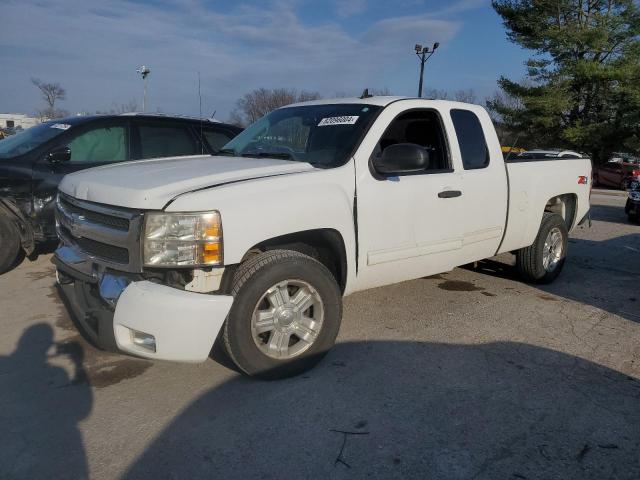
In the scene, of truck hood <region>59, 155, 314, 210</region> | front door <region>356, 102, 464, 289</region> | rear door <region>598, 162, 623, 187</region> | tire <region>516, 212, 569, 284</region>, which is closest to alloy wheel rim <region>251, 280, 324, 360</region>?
front door <region>356, 102, 464, 289</region>

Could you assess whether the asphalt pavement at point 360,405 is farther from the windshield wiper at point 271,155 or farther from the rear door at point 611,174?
the rear door at point 611,174

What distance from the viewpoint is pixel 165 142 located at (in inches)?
255

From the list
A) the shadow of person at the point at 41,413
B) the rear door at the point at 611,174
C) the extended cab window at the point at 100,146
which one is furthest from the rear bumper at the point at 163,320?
the rear door at the point at 611,174

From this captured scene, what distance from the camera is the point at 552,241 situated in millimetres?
5812

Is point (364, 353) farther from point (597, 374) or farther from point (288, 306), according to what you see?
point (597, 374)

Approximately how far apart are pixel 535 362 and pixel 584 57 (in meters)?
30.2

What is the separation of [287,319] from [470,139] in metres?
2.48

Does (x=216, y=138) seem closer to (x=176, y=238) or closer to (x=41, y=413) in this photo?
(x=176, y=238)

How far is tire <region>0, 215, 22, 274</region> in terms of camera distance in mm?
5512

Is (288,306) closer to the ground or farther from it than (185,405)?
farther from it

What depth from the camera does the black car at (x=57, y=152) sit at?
18.3 feet

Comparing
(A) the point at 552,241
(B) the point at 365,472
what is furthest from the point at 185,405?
(A) the point at 552,241

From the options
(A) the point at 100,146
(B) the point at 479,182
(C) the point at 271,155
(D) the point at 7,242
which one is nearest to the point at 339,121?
(C) the point at 271,155

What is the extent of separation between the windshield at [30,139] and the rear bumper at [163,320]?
3.66 meters
